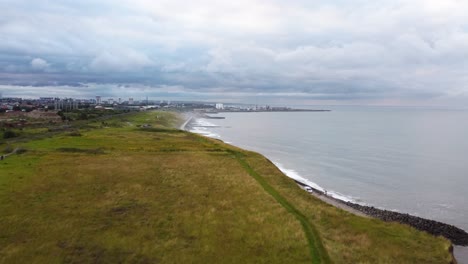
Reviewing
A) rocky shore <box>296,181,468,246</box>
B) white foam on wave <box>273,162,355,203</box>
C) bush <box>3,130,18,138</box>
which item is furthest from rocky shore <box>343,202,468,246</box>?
bush <box>3,130,18,138</box>

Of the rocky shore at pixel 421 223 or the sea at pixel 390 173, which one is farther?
the sea at pixel 390 173

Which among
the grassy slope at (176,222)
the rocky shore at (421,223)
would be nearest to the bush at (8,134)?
the grassy slope at (176,222)

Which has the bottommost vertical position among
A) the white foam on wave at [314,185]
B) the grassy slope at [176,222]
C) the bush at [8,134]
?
the white foam on wave at [314,185]

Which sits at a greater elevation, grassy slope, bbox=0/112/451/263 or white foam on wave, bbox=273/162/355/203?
grassy slope, bbox=0/112/451/263

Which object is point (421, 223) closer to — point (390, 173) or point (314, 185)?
point (314, 185)

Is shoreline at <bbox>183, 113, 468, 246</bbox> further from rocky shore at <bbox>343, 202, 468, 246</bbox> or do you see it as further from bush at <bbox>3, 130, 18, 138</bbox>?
bush at <bbox>3, 130, 18, 138</bbox>

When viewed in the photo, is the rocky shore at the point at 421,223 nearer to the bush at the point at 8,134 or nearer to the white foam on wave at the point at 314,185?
the white foam on wave at the point at 314,185
